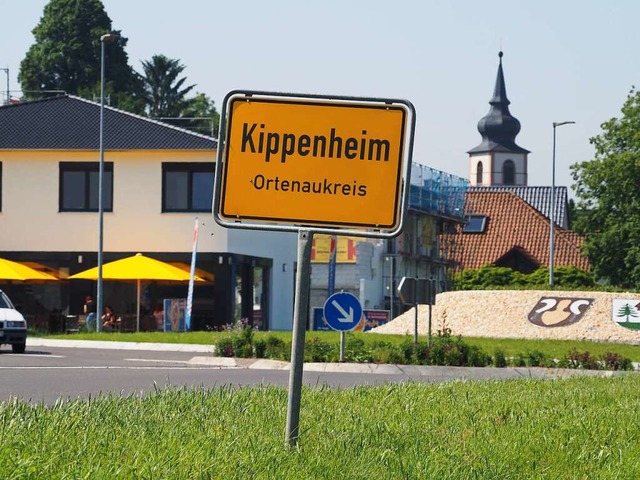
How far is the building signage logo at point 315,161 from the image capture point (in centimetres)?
853

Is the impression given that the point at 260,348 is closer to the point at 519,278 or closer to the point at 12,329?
the point at 12,329

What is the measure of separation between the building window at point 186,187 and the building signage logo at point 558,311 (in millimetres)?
12222

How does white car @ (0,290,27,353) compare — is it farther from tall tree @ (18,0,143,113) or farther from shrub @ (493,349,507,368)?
tall tree @ (18,0,143,113)

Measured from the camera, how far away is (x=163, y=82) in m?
113

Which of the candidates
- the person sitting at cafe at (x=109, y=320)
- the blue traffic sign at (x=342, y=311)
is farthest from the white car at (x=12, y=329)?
the person sitting at cafe at (x=109, y=320)

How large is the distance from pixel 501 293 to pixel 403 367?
71.0 feet

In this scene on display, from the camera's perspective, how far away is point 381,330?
158 ft

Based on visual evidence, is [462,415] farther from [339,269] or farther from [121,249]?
[339,269]

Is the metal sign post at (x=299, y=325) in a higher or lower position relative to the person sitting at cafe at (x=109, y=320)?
higher

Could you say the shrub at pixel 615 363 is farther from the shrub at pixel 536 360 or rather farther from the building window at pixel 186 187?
the building window at pixel 186 187

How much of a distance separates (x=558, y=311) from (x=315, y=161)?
40.3m

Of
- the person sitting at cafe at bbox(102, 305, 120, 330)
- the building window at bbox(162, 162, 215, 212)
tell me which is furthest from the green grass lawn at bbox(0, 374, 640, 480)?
the building window at bbox(162, 162, 215, 212)

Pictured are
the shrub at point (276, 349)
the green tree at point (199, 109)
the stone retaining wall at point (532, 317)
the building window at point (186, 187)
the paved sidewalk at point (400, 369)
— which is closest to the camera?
the paved sidewalk at point (400, 369)

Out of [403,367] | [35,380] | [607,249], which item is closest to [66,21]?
[607,249]
